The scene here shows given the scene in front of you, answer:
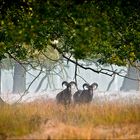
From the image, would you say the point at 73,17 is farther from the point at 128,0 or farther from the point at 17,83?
the point at 17,83

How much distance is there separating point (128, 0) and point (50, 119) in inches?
175

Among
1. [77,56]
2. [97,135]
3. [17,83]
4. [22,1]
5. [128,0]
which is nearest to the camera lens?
[97,135]

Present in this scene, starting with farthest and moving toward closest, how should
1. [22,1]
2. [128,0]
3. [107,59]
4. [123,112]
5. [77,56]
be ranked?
[107,59] → [123,112] → [22,1] → [128,0] → [77,56]

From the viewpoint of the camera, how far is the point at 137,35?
1488cm

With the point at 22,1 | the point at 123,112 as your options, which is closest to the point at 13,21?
A: the point at 22,1

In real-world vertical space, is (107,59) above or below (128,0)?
below

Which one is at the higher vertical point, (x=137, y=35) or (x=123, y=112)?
(x=137, y=35)

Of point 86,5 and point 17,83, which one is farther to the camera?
point 17,83

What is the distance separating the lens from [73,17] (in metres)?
12.6

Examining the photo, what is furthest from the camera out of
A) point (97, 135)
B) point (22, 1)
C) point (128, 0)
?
point (22, 1)

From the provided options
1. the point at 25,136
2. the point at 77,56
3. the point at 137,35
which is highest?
the point at 137,35

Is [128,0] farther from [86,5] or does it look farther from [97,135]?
[97,135]

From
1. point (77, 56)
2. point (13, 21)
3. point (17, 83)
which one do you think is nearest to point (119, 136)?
point (77, 56)

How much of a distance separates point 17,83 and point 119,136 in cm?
3525
